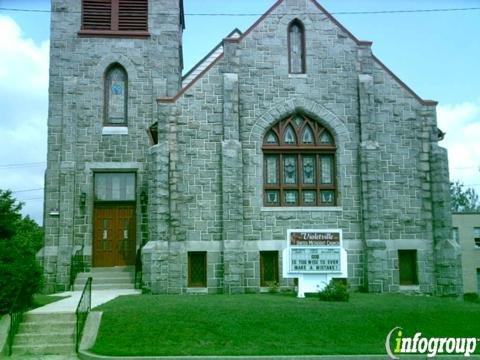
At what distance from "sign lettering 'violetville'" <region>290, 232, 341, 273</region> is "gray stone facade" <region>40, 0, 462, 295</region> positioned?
244cm

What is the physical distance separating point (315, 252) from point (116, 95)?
10592 millimetres

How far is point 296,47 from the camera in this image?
2128 centimetres

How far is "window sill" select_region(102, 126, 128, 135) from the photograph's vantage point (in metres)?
23.1

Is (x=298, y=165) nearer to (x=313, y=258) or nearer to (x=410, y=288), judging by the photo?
(x=313, y=258)

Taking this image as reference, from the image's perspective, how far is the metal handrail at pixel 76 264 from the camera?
70.9 feet

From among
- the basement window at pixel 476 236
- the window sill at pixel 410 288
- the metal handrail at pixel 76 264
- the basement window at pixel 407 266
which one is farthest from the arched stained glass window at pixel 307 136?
the basement window at pixel 476 236

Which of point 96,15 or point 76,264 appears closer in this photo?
point 76,264

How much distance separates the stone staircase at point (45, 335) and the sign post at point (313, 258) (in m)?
6.70

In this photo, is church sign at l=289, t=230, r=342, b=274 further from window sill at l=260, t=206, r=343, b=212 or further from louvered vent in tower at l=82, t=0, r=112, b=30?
louvered vent in tower at l=82, t=0, r=112, b=30

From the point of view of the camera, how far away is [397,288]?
20.0 meters

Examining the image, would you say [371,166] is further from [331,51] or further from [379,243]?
[331,51]

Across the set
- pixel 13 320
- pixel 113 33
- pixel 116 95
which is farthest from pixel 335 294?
pixel 113 33

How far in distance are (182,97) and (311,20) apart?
17.2ft

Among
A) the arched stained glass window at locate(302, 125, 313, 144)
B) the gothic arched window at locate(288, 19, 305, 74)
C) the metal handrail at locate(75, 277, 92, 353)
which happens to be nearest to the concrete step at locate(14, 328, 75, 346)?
the metal handrail at locate(75, 277, 92, 353)
